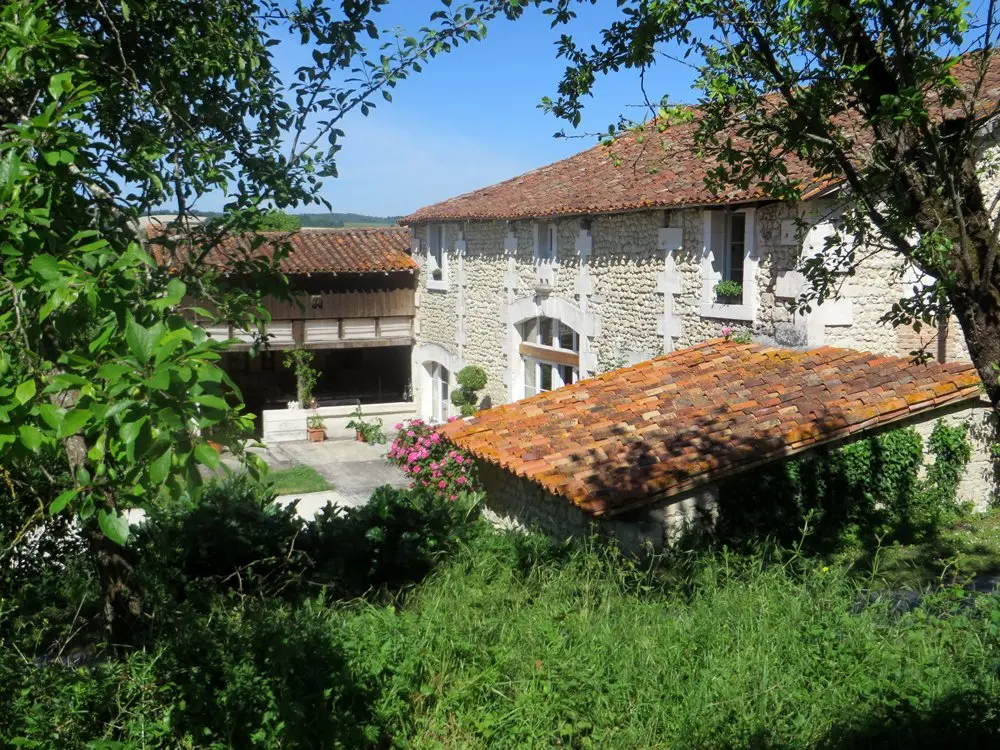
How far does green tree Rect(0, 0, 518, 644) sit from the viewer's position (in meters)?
2.10

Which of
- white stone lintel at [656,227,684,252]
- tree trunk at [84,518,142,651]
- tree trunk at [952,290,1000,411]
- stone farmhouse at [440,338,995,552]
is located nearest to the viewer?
tree trunk at [952,290,1000,411]

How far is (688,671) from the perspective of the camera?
4469mm

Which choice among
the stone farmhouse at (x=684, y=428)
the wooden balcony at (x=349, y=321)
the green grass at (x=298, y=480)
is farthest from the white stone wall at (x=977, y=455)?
the wooden balcony at (x=349, y=321)

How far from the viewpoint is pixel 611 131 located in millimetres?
5746

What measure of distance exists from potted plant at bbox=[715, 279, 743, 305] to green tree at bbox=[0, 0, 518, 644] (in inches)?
274

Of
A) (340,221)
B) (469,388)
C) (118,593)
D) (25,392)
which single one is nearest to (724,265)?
(469,388)

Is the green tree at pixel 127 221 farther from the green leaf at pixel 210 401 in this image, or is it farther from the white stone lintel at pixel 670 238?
the white stone lintel at pixel 670 238

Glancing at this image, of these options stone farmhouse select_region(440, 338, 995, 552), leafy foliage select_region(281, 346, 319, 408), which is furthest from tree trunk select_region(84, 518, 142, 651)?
leafy foliage select_region(281, 346, 319, 408)

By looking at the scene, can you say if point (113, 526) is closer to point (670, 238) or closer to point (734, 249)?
point (734, 249)

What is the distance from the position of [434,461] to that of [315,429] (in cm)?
1020

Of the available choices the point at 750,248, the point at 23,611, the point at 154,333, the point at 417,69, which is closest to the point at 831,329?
the point at 750,248

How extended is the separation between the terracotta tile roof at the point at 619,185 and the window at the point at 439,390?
3366mm

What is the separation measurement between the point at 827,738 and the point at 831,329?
746cm

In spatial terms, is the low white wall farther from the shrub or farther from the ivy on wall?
the shrub
